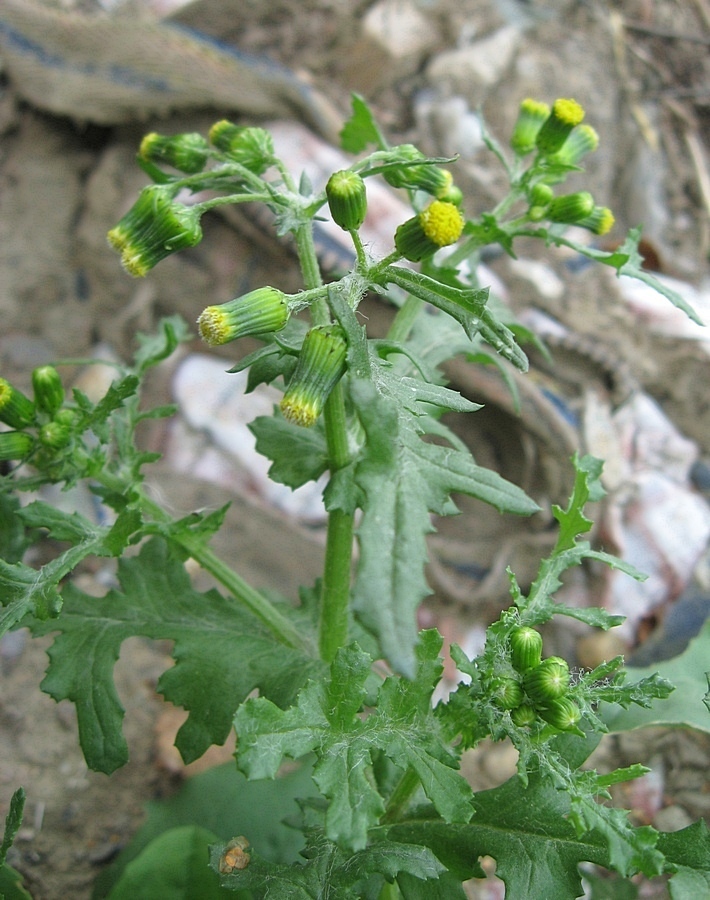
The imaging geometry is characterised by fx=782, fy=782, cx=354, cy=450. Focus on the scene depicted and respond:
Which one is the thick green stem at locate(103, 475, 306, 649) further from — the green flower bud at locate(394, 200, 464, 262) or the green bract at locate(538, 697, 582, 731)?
the green flower bud at locate(394, 200, 464, 262)

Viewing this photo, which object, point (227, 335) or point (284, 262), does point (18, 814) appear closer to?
point (227, 335)

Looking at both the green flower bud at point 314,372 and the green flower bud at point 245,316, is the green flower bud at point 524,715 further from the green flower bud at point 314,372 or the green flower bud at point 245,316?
the green flower bud at point 245,316

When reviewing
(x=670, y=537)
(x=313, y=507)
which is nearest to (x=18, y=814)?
(x=313, y=507)

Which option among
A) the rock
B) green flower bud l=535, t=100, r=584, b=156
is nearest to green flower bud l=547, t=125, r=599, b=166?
green flower bud l=535, t=100, r=584, b=156

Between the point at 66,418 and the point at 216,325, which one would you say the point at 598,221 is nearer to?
the point at 216,325

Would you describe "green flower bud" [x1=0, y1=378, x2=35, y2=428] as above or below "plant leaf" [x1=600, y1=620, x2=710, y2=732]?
above

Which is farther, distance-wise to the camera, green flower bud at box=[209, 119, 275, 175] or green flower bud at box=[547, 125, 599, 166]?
green flower bud at box=[547, 125, 599, 166]

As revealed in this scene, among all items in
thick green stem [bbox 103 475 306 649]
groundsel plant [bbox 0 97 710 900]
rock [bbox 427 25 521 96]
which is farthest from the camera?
rock [bbox 427 25 521 96]
